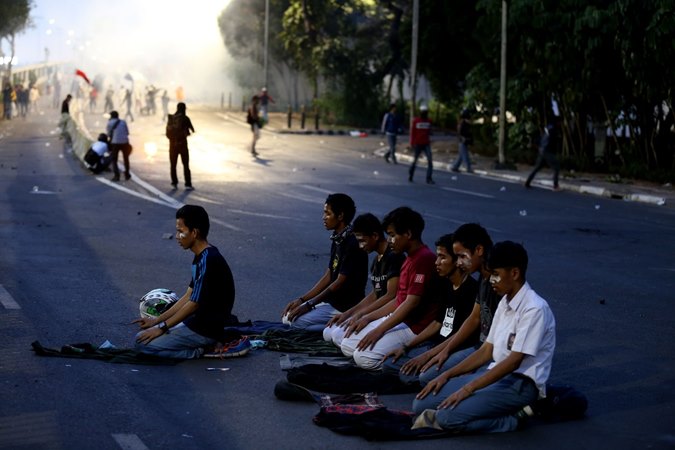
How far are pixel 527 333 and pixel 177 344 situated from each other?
324 centimetres

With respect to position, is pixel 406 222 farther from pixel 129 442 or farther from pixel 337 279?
pixel 129 442

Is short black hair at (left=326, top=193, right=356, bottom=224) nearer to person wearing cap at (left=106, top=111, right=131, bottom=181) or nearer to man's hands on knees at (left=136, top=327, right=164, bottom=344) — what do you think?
man's hands on knees at (left=136, top=327, right=164, bottom=344)

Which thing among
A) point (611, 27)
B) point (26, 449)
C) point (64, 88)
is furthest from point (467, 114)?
point (64, 88)

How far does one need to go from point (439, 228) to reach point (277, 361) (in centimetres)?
1022

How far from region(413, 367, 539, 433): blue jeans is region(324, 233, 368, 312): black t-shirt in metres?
3.09

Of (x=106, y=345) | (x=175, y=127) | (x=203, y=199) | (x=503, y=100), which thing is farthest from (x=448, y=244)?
(x=503, y=100)

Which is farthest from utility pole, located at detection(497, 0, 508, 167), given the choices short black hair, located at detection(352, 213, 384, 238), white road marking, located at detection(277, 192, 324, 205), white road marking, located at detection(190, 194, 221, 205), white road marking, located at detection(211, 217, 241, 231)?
short black hair, located at detection(352, 213, 384, 238)

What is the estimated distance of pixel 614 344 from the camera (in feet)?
36.3

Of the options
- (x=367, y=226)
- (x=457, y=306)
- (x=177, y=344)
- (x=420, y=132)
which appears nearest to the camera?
(x=457, y=306)

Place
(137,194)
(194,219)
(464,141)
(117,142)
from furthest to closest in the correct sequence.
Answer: (464,141), (117,142), (137,194), (194,219)

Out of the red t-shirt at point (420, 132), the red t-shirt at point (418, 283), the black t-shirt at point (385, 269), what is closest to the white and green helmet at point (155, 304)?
the black t-shirt at point (385, 269)

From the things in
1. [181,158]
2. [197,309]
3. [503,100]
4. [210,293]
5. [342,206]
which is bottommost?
[197,309]

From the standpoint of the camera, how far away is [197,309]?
9.94m

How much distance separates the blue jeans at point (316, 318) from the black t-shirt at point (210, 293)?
123 centimetres
